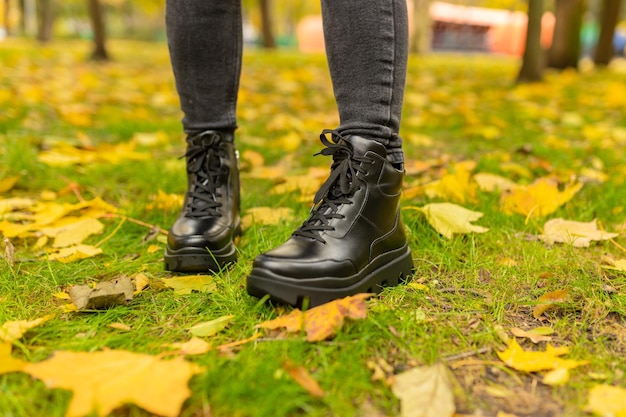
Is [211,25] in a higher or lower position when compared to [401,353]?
higher

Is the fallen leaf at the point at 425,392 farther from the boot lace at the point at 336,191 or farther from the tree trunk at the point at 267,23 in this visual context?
the tree trunk at the point at 267,23

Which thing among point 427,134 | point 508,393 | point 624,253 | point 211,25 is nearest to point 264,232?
point 211,25

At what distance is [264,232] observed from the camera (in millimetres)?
1535

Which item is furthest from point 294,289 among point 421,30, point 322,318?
point 421,30

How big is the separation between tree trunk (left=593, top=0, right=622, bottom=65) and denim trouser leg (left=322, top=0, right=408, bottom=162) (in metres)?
9.17

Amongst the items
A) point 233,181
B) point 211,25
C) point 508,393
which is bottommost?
point 508,393

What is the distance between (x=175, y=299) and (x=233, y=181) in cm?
47

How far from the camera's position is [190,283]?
1.25 metres

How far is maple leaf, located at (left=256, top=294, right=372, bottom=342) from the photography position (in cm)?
96

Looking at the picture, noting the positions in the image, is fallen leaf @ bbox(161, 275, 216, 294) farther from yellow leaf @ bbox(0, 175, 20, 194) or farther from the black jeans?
yellow leaf @ bbox(0, 175, 20, 194)

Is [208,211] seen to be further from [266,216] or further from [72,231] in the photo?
[72,231]

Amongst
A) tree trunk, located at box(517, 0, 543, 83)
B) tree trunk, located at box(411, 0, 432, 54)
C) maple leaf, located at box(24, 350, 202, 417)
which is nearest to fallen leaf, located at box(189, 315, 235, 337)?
maple leaf, located at box(24, 350, 202, 417)

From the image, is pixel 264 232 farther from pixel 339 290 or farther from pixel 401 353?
pixel 401 353

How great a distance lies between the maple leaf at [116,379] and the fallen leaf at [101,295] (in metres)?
0.25
